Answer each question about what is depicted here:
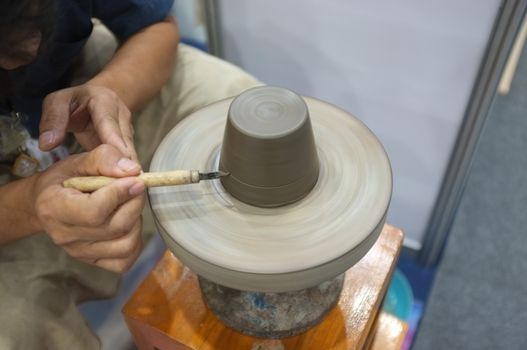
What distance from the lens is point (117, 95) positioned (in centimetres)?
91

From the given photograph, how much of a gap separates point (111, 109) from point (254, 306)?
1.27ft

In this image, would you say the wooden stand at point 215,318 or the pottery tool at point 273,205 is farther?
the wooden stand at point 215,318

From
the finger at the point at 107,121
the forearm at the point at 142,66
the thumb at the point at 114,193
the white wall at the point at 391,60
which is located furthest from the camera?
the white wall at the point at 391,60

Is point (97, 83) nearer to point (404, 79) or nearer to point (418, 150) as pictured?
point (404, 79)

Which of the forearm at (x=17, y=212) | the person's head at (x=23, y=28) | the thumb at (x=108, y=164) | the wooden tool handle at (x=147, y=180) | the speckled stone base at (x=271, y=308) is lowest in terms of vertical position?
the speckled stone base at (x=271, y=308)

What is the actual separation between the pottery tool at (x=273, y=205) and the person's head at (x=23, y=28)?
9.2 inches

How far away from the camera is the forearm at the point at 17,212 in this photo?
781 mm

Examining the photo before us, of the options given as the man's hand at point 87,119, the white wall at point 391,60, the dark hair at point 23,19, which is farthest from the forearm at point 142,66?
the white wall at point 391,60

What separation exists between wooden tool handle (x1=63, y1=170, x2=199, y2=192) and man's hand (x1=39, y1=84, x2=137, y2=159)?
87 millimetres

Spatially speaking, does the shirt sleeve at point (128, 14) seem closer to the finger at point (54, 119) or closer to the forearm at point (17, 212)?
the finger at point (54, 119)

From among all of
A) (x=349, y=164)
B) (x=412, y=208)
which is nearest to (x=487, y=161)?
(x=412, y=208)

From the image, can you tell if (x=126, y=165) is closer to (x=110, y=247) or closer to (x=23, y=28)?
(x=110, y=247)

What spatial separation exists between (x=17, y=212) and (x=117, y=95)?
10.4 inches

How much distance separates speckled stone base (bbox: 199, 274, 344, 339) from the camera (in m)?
0.79
